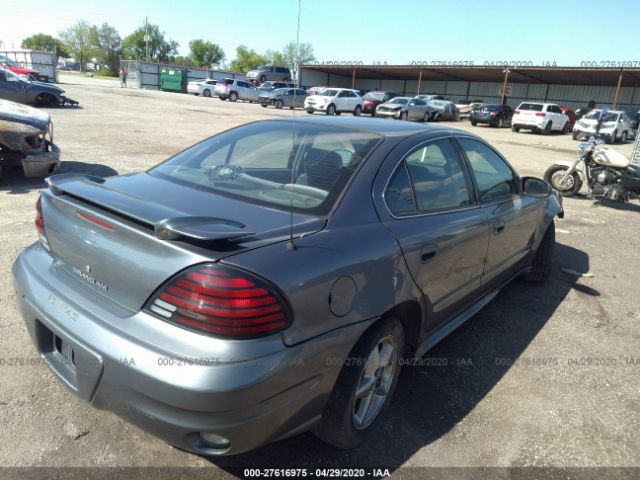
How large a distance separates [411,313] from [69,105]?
21.7 meters

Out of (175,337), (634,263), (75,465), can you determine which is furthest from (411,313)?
(634,263)

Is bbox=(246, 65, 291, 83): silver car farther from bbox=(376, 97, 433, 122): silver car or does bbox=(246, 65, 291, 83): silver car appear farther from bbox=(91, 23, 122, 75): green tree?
bbox=(91, 23, 122, 75): green tree

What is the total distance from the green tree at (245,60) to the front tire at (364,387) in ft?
369

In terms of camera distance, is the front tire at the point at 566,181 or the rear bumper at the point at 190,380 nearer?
the rear bumper at the point at 190,380

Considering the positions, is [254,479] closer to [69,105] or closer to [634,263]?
[634,263]

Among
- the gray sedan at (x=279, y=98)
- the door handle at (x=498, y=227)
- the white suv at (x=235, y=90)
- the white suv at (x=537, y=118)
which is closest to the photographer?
the door handle at (x=498, y=227)

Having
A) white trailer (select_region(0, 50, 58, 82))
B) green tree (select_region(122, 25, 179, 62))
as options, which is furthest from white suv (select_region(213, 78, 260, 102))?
green tree (select_region(122, 25, 179, 62))

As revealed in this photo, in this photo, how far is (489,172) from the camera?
369 cm

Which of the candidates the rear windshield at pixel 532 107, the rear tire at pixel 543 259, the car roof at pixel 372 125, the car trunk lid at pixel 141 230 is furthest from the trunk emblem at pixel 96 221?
the rear windshield at pixel 532 107

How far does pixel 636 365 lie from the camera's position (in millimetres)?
3467

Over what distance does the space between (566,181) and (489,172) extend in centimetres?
710

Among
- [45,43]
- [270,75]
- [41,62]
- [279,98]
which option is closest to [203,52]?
[45,43]

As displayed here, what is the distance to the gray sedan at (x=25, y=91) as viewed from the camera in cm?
1648

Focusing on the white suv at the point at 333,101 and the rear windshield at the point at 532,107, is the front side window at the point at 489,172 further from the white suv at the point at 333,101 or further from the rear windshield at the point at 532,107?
the rear windshield at the point at 532,107
